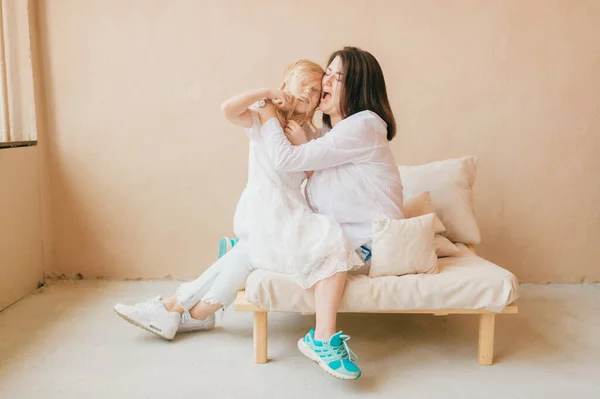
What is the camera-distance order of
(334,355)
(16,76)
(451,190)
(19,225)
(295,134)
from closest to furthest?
(334,355), (295,134), (451,190), (19,225), (16,76)

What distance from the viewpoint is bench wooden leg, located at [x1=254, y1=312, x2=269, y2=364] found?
7.16 feet

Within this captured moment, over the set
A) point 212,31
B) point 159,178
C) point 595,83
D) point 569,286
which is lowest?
point 569,286

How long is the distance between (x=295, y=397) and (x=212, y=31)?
2023 mm

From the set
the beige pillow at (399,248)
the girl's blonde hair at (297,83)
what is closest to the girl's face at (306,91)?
the girl's blonde hair at (297,83)

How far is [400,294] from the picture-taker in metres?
2.15

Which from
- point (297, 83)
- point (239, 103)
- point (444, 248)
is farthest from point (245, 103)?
point (444, 248)

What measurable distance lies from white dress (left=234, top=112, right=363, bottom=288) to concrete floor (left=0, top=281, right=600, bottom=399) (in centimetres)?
37

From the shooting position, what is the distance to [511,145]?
3283 mm

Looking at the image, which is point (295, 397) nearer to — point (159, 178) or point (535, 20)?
point (159, 178)

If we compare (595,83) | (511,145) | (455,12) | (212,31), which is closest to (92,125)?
(212,31)

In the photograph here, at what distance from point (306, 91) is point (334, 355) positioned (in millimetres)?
989

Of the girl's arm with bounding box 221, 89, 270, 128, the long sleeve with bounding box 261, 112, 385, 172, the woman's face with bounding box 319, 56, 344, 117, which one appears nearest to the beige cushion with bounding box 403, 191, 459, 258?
the long sleeve with bounding box 261, 112, 385, 172

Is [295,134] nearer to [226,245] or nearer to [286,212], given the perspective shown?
[286,212]

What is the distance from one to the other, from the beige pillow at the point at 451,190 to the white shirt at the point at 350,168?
1.59ft
